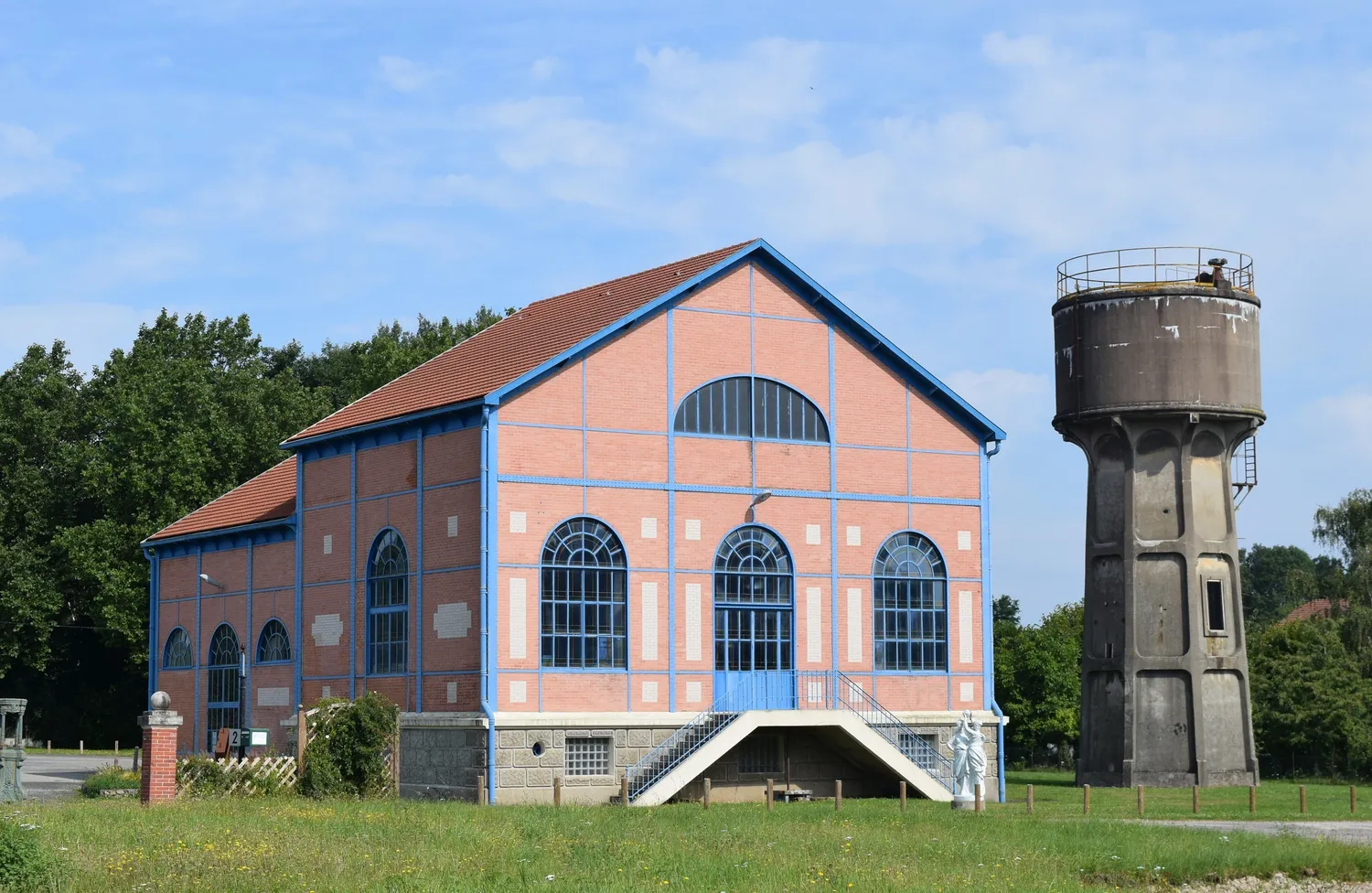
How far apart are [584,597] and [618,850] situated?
13.7 m

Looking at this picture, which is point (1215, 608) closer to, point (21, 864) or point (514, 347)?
point (514, 347)

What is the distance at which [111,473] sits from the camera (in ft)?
224

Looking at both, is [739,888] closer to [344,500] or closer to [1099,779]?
[344,500]

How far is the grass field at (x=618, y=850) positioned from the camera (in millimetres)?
22141

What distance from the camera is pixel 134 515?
226 feet

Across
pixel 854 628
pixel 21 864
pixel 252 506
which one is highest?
pixel 252 506

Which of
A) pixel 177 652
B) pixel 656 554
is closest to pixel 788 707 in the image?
Answer: pixel 656 554

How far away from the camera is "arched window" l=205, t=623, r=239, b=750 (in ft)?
158

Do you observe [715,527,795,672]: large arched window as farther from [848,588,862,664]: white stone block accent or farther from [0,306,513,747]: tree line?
[0,306,513,747]: tree line

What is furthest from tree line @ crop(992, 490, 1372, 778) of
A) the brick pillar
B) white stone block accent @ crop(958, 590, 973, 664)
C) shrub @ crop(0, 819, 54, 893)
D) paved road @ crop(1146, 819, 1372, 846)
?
shrub @ crop(0, 819, 54, 893)

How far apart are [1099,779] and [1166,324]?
12.9 m

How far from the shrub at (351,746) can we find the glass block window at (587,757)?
159 inches

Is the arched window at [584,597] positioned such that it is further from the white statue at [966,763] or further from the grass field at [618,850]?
the white statue at [966,763]

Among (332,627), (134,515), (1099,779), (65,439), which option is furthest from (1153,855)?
(65,439)
